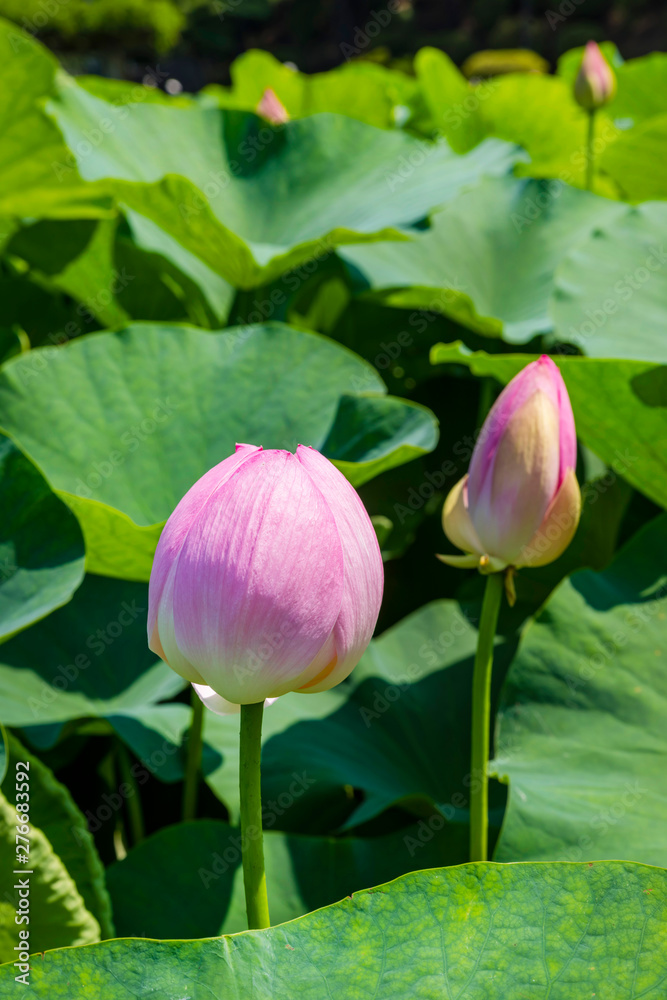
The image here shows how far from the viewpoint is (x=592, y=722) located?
781 mm

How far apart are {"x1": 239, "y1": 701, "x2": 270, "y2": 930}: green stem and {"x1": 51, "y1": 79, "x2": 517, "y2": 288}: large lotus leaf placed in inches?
34.7

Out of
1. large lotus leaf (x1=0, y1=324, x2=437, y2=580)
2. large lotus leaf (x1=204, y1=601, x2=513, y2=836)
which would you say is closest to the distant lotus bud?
large lotus leaf (x1=0, y1=324, x2=437, y2=580)

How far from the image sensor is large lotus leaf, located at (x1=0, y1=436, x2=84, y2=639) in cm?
75

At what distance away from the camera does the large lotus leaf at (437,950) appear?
16.7 inches

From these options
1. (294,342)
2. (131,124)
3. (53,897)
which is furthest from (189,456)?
(131,124)

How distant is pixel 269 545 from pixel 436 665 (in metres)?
0.64

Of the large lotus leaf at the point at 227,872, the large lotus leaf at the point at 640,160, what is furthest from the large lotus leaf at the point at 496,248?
the large lotus leaf at the point at 227,872

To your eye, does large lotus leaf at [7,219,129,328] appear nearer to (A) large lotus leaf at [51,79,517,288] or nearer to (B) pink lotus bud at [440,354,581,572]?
(A) large lotus leaf at [51,79,517,288]

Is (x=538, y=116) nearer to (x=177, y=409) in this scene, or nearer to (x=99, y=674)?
(x=177, y=409)

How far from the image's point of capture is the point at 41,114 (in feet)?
4.64

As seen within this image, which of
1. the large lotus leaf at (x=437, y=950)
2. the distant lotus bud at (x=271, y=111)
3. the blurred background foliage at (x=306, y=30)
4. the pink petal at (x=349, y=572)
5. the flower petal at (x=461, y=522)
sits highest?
the distant lotus bud at (x=271, y=111)

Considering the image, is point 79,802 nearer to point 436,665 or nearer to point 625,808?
point 436,665

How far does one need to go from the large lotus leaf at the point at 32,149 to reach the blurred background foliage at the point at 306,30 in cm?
1020

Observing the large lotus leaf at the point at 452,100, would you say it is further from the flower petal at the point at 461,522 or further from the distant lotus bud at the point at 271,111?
the flower petal at the point at 461,522
